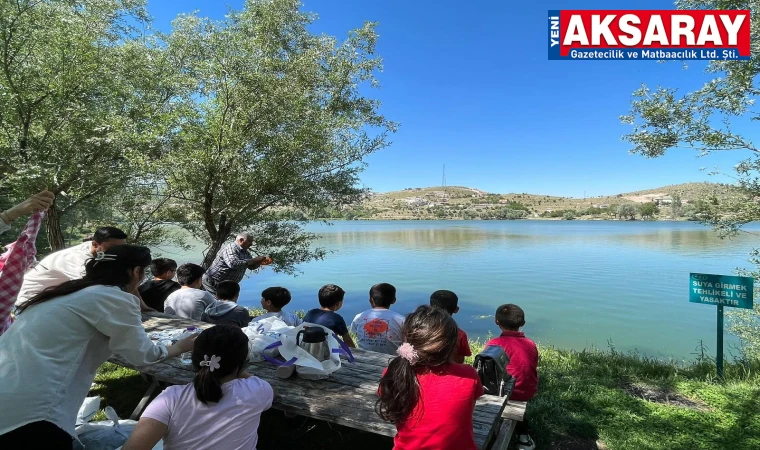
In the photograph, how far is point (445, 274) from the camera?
784 inches

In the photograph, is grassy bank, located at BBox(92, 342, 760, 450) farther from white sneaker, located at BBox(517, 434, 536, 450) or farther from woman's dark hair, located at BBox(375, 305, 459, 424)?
woman's dark hair, located at BBox(375, 305, 459, 424)

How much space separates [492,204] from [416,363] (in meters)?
131

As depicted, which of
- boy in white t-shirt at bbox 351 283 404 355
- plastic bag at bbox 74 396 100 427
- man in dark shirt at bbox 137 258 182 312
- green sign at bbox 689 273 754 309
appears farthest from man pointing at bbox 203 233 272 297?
green sign at bbox 689 273 754 309

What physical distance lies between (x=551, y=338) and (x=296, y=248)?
22.2ft

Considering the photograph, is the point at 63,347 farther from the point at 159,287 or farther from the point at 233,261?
the point at 233,261

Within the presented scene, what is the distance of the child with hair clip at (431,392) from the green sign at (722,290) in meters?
4.60

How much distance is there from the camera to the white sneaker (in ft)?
10.0

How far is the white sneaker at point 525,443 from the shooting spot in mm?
3062

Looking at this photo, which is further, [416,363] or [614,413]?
[614,413]

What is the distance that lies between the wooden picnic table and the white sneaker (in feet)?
1.62

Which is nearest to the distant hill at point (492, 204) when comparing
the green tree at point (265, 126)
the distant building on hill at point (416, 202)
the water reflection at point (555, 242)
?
the distant building on hill at point (416, 202)

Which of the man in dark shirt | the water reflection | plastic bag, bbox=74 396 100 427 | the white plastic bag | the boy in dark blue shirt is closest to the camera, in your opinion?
plastic bag, bbox=74 396 100 427

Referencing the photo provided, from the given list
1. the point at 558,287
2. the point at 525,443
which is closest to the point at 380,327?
the point at 525,443

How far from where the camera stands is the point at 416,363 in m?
1.86
